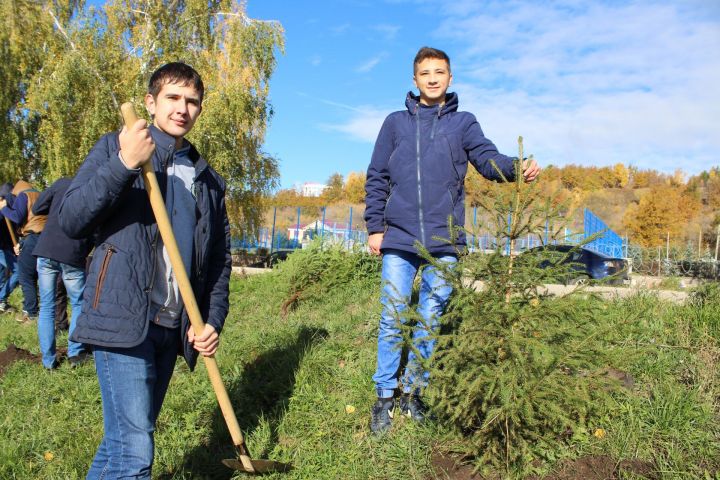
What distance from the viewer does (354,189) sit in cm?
5600

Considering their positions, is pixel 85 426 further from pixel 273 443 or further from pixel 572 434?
pixel 572 434

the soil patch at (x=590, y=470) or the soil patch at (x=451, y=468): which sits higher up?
the soil patch at (x=590, y=470)

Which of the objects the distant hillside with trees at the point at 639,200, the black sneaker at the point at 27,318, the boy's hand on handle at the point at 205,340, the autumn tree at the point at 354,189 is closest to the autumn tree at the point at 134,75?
the distant hillside with trees at the point at 639,200

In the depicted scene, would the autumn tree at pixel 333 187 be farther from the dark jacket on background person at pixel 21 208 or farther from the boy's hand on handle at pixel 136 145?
the boy's hand on handle at pixel 136 145

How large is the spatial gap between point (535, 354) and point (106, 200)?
71.6 inches

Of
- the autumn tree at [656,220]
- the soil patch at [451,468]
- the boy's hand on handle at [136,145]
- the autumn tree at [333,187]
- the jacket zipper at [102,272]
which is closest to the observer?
the boy's hand on handle at [136,145]

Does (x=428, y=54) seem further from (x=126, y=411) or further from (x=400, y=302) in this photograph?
(x=126, y=411)

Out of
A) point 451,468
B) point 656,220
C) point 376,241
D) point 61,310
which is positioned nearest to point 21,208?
point 61,310

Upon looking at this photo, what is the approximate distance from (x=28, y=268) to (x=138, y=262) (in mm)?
5408

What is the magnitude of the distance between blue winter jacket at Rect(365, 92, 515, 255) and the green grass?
105 cm

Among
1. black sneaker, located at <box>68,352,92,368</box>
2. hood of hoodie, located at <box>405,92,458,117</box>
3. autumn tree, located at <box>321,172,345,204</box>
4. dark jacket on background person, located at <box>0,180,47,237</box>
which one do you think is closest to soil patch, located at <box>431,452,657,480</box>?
hood of hoodie, located at <box>405,92,458,117</box>

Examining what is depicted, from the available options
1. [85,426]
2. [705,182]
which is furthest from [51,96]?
[705,182]

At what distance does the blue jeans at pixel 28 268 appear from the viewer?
637cm

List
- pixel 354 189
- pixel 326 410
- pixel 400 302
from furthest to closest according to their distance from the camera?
pixel 354 189
pixel 326 410
pixel 400 302
